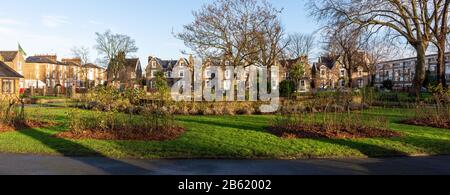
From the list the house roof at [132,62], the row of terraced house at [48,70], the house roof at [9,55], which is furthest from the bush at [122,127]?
the house roof at [132,62]

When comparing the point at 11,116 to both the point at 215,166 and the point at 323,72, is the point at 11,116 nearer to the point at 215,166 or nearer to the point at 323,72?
the point at 215,166

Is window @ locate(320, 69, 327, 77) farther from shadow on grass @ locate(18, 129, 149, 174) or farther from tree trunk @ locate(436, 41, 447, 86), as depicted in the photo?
shadow on grass @ locate(18, 129, 149, 174)

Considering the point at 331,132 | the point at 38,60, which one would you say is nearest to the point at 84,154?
the point at 331,132

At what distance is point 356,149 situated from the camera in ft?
34.3

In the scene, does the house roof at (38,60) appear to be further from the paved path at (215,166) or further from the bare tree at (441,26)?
the paved path at (215,166)

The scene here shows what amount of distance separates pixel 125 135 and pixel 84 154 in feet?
8.14

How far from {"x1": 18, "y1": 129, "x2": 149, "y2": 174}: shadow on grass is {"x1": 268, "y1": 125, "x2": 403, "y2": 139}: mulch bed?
5624 millimetres

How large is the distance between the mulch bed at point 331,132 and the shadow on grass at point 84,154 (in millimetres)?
5624

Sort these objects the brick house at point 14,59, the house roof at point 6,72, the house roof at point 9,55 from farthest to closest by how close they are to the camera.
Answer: the house roof at point 9,55 < the brick house at point 14,59 < the house roof at point 6,72

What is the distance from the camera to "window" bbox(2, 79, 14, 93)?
44650 mm

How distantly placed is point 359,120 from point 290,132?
2.82 metres

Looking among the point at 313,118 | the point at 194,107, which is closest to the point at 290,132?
the point at 313,118

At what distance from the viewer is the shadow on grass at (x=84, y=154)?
27.2ft
